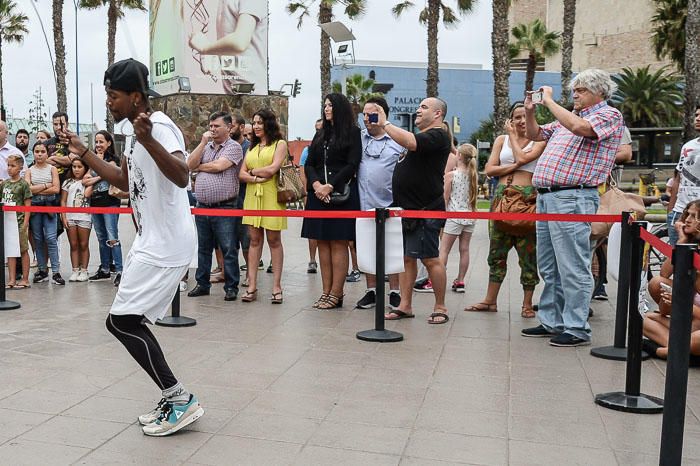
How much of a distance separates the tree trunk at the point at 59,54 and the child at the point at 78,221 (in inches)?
1037

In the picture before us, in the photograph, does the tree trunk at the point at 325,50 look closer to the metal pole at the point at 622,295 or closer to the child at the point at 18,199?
the child at the point at 18,199

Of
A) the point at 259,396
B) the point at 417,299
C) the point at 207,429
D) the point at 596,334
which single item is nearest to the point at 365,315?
the point at 417,299

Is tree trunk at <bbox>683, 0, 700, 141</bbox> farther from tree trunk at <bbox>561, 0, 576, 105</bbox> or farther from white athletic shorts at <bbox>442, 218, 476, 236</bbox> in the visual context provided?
white athletic shorts at <bbox>442, 218, 476, 236</bbox>

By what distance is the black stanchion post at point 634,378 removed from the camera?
452 centimetres

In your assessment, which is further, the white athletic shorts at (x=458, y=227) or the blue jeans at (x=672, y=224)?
the white athletic shorts at (x=458, y=227)

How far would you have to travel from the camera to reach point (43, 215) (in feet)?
30.2

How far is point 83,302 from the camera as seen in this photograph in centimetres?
791

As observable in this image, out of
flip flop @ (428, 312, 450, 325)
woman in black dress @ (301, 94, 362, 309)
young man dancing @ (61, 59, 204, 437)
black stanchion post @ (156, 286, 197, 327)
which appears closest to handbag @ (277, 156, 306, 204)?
woman in black dress @ (301, 94, 362, 309)

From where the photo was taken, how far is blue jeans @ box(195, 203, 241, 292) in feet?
26.5

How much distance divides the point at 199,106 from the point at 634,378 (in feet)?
78.8

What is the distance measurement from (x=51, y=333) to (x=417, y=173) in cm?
334

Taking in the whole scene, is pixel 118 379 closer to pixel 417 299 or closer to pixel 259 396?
pixel 259 396

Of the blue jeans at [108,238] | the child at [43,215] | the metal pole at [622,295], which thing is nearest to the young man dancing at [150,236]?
the metal pole at [622,295]

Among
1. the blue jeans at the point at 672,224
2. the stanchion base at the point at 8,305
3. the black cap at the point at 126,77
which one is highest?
the black cap at the point at 126,77
